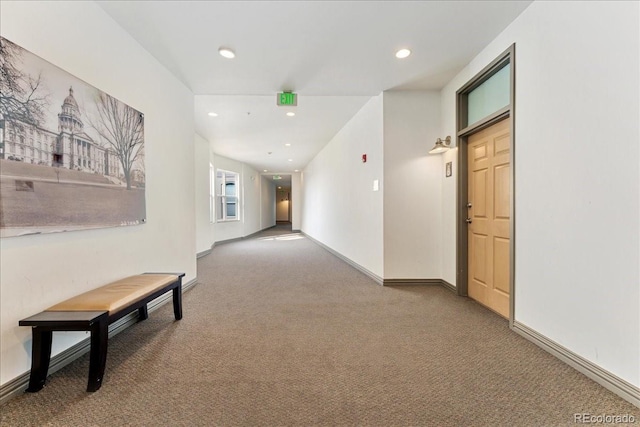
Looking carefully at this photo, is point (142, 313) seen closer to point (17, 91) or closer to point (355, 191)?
point (17, 91)

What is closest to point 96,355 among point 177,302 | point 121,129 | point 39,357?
point 39,357

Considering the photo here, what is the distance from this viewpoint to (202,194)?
6.35 metres

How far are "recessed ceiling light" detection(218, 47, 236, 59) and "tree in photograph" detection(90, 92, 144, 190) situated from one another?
1.06 m

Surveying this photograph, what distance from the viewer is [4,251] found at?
1.52m

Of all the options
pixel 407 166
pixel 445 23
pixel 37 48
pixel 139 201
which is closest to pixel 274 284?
pixel 139 201

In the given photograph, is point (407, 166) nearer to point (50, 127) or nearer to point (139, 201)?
point (139, 201)

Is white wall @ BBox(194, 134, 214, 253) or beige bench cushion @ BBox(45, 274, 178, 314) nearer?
beige bench cushion @ BBox(45, 274, 178, 314)

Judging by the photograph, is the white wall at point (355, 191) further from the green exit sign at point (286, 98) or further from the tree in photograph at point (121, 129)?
the tree in photograph at point (121, 129)

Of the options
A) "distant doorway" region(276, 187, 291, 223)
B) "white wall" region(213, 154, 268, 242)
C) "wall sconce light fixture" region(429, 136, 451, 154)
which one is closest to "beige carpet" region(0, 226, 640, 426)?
"wall sconce light fixture" region(429, 136, 451, 154)

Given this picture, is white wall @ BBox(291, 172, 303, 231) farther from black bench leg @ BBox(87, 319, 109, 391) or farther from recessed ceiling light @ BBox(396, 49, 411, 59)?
black bench leg @ BBox(87, 319, 109, 391)

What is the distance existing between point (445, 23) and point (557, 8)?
31.0 inches

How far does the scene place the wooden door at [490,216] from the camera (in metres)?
2.70

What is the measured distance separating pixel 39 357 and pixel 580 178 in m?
3.69

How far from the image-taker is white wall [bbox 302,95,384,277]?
4090 millimetres
